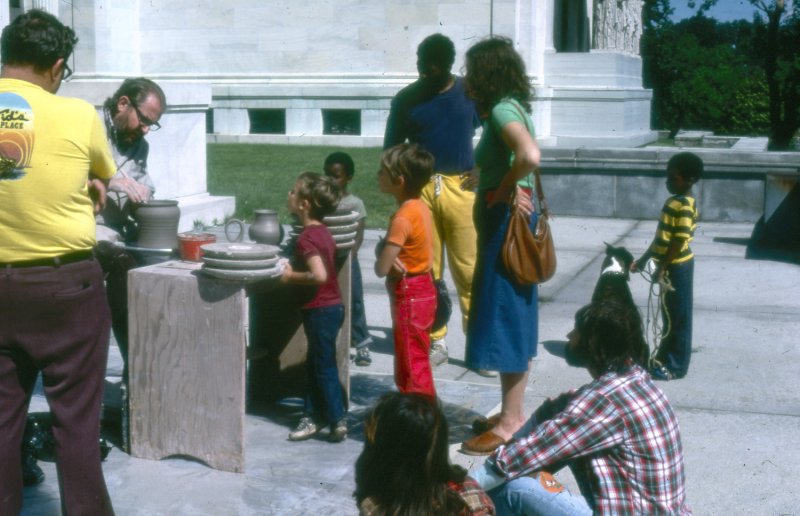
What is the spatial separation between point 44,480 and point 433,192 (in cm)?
292

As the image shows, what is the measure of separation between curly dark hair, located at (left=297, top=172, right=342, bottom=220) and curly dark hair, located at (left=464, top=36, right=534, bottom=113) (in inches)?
31.6

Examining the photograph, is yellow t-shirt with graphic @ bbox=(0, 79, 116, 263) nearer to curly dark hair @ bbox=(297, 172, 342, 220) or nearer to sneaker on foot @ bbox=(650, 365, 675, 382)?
curly dark hair @ bbox=(297, 172, 342, 220)

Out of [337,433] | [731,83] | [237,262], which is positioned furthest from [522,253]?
[731,83]

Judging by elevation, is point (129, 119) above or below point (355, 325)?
above

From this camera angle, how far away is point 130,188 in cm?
517

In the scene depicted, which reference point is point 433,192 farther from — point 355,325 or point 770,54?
point 770,54

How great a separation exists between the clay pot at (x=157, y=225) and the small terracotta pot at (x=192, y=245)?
7cm

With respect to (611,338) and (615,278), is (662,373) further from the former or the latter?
(611,338)

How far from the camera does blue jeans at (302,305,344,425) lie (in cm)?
545

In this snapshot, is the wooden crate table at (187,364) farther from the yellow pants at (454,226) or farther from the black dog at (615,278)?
the black dog at (615,278)

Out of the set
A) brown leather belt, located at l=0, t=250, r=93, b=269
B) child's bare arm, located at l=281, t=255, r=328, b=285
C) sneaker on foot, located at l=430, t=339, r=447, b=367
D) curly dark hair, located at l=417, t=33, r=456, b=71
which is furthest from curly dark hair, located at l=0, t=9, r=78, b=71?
sneaker on foot, located at l=430, t=339, r=447, b=367

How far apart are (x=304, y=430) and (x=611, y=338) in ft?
7.62

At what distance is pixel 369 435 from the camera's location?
2.91m

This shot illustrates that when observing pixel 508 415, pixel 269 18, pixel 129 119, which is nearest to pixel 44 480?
pixel 129 119
